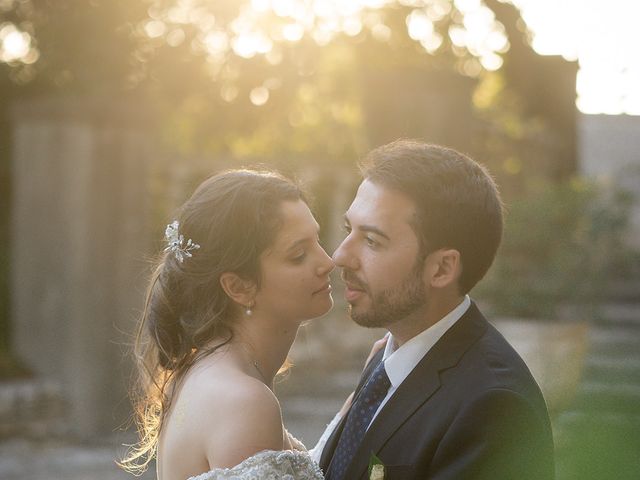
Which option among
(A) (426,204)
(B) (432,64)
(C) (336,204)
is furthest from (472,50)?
(A) (426,204)

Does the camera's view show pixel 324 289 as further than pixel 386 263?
Yes

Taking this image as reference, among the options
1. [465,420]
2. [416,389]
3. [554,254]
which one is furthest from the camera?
[554,254]

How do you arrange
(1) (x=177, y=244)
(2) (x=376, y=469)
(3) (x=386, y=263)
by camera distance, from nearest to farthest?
(2) (x=376, y=469), (3) (x=386, y=263), (1) (x=177, y=244)

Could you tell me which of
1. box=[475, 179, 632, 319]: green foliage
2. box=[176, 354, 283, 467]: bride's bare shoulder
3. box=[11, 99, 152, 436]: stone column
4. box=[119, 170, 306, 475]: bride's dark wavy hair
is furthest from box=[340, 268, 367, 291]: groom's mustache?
box=[475, 179, 632, 319]: green foliage

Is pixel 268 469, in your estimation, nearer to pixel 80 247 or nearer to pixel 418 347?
pixel 418 347

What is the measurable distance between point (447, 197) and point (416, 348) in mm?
431

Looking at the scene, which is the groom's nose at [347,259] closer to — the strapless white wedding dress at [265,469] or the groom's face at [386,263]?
the groom's face at [386,263]

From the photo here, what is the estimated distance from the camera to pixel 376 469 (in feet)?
8.20

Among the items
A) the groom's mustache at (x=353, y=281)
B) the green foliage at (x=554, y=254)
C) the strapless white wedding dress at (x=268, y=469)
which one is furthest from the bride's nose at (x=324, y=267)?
the green foliage at (x=554, y=254)

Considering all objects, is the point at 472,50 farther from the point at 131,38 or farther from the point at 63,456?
the point at 63,456

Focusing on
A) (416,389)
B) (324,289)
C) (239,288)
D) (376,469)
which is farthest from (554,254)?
(376,469)

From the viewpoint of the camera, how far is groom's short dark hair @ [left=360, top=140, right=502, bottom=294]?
8.89ft

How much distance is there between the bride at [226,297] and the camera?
2.79m

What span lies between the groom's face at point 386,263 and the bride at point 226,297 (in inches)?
7.9
